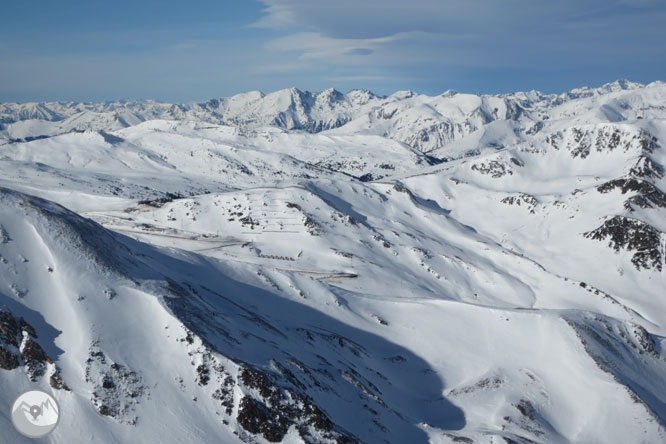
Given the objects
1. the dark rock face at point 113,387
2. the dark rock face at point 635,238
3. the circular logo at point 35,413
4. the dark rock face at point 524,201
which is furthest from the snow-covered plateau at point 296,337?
the dark rock face at point 524,201

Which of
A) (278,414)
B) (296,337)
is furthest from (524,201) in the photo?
(278,414)

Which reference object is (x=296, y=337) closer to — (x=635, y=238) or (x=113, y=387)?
(x=113, y=387)

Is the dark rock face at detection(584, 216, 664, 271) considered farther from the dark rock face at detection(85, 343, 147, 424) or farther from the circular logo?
the circular logo

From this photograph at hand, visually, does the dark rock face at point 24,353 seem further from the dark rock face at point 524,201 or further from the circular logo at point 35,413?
the dark rock face at point 524,201

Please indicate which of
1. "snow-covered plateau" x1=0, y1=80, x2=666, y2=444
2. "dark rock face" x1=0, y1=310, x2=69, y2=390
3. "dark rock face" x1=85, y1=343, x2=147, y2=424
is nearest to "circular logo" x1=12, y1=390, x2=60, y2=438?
"snow-covered plateau" x1=0, y1=80, x2=666, y2=444

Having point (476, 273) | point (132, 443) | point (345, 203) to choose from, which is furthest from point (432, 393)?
point (345, 203)
